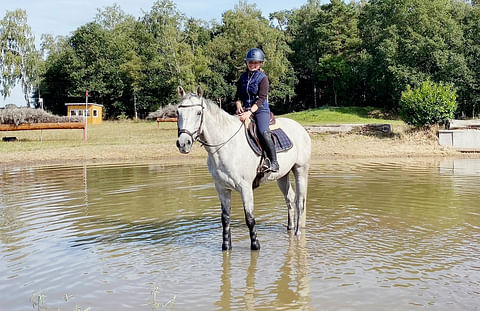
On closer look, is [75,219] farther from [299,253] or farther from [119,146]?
[119,146]

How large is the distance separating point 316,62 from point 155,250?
61579 mm

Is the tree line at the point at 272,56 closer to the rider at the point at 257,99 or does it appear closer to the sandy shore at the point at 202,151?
A: the sandy shore at the point at 202,151

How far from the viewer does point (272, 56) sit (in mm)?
59188

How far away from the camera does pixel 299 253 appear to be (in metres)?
7.39

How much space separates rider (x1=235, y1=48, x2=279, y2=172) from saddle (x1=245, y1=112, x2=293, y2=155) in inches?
3.2

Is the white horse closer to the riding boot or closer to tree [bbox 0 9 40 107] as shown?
the riding boot

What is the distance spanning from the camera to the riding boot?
7.74 meters

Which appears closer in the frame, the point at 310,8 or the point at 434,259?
the point at 434,259

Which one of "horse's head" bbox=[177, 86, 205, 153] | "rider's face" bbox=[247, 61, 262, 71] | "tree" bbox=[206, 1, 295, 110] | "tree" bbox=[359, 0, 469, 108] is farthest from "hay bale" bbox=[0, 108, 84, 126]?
"tree" bbox=[359, 0, 469, 108]

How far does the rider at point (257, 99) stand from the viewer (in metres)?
7.69

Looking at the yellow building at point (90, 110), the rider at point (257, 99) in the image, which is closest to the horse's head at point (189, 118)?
the rider at point (257, 99)

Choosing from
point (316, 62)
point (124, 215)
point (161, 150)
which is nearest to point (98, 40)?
point (316, 62)

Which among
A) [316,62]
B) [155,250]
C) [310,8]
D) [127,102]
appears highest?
[310,8]

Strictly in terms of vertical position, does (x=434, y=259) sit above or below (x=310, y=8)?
below
